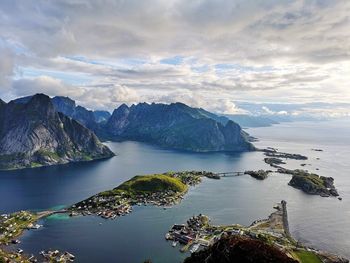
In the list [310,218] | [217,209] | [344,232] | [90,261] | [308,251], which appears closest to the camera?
[90,261]

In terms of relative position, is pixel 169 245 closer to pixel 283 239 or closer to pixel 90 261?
pixel 90 261

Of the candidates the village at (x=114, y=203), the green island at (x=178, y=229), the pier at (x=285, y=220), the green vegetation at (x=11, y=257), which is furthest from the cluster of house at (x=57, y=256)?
the pier at (x=285, y=220)

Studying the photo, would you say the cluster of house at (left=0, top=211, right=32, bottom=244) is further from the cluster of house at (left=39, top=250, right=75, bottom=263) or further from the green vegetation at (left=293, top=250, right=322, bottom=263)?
the green vegetation at (left=293, top=250, right=322, bottom=263)

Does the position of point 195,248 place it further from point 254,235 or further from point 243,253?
point 243,253

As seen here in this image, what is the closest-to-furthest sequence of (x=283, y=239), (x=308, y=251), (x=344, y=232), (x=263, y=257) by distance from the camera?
(x=263, y=257) < (x=308, y=251) < (x=283, y=239) < (x=344, y=232)

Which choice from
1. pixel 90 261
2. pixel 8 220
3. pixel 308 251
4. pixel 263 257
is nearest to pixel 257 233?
pixel 308 251

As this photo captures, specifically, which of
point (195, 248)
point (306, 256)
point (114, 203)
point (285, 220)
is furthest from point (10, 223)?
point (285, 220)
